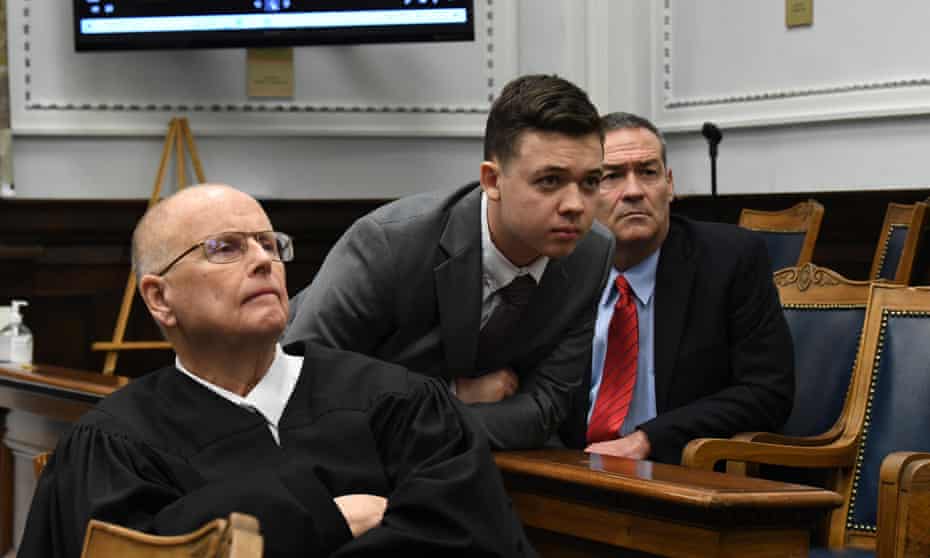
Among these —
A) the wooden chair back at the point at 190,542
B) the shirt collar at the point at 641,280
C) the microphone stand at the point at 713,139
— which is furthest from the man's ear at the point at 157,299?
the microphone stand at the point at 713,139

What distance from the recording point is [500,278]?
3.14 meters

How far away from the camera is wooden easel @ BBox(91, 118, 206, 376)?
229 inches

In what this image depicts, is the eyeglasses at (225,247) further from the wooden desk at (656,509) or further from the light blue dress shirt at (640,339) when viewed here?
the light blue dress shirt at (640,339)

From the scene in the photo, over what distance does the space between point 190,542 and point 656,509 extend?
1.04 metres

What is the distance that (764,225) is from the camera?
18.3 feet

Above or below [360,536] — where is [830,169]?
above

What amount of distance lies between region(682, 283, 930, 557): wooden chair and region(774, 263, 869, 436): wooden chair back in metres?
0.19

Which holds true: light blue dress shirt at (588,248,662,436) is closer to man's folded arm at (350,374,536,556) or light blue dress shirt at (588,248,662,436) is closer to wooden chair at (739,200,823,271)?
man's folded arm at (350,374,536,556)

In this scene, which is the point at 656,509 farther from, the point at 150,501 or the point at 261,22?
the point at 261,22

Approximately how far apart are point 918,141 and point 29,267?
3.43 meters

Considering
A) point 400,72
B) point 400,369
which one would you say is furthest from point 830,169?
point 400,369

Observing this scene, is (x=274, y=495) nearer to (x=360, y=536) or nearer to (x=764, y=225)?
(x=360, y=536)

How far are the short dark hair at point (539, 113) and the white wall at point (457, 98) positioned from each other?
290cm

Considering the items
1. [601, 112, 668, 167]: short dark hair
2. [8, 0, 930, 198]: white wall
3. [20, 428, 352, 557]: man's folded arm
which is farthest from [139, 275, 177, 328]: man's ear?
[8, 0, 930, 198]: white wall
